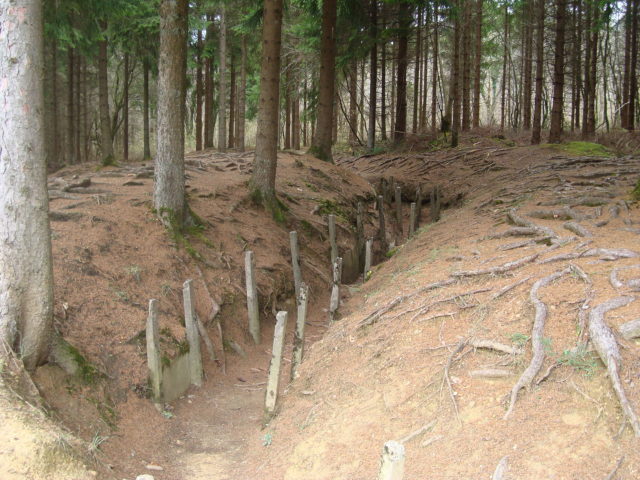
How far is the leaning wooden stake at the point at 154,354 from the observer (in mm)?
6582

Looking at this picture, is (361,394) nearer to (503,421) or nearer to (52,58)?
(503,421)

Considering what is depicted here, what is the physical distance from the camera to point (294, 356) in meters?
6.92

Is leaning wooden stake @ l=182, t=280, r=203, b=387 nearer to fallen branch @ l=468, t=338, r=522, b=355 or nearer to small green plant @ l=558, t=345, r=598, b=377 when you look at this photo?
fallen branch @ l=468, t=338, r=522, b=355

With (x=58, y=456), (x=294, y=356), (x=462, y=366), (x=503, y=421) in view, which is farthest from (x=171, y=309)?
(x=503, y=421)

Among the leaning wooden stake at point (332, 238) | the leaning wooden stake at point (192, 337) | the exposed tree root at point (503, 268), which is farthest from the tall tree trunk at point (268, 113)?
the exposed tree root at point (503, 268)

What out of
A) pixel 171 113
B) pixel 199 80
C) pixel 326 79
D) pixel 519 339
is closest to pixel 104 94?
pixel 326 79

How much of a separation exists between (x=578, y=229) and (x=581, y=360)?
3921 mm

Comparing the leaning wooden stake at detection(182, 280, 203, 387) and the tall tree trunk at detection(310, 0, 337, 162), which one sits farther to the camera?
the tall tree trunk at detection(310, 0, 337, 162)

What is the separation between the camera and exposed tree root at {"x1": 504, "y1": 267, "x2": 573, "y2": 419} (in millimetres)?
4215

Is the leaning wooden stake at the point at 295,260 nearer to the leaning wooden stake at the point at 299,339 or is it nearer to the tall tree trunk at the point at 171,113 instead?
the tall tree trunk at the point at 171,113

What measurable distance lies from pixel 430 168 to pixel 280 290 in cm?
1271

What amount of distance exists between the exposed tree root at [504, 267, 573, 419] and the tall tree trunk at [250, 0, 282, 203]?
8.01 meters

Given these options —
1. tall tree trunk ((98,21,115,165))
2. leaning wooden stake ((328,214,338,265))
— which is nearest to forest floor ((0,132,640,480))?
leaning wooden stake ((328,214,338,265))

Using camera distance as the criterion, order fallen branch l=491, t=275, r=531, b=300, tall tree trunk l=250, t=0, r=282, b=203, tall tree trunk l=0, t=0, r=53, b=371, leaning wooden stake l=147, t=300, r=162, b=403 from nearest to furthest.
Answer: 1. tall tree trunk l=0, t=0, r=53, b=371
2. fallen branch l=491, t=275, r=531, b=300
3. leaning wooden stake l=147, t=300, r=162, b=403
4. tall tree trunk l=250, t=0, r=282, b=203
